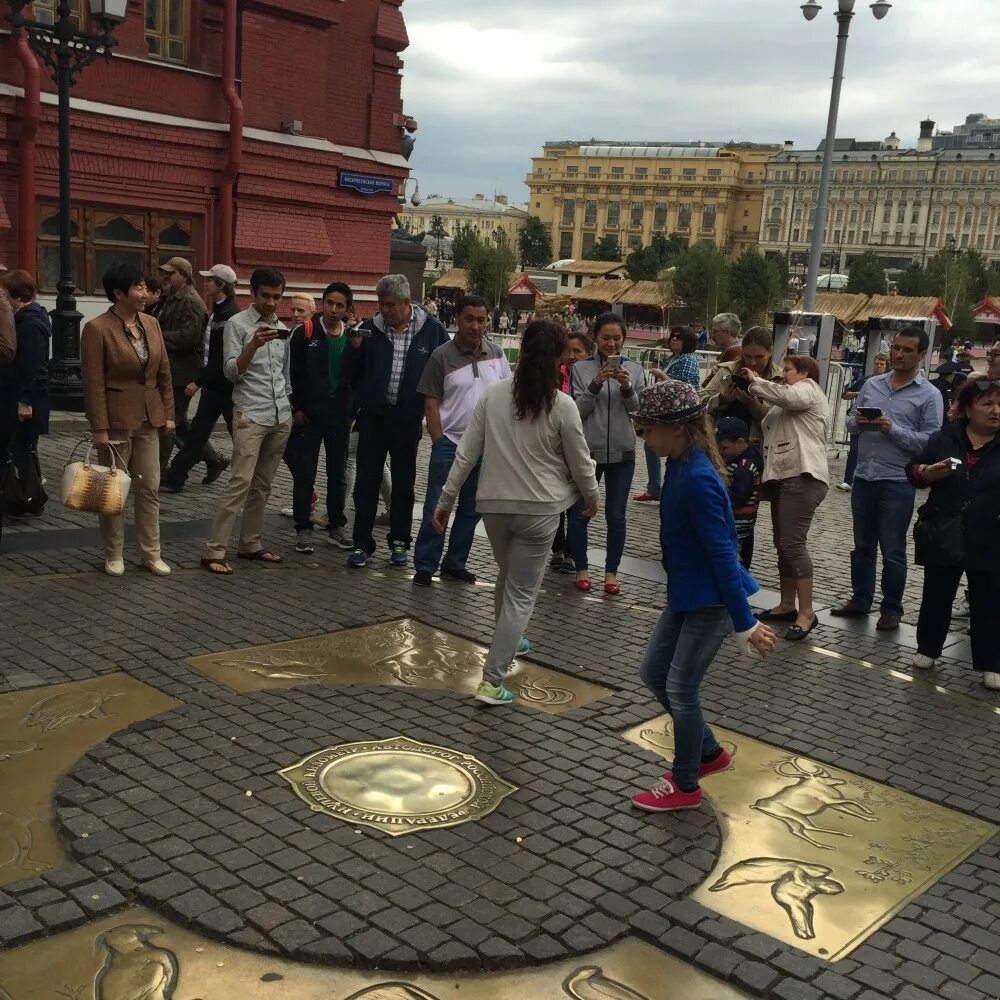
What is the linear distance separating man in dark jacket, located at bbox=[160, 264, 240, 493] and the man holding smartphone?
1.30m

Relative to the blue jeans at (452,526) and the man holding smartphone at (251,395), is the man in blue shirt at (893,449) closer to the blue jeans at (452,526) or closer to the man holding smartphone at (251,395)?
the blue jeans at (452,526)

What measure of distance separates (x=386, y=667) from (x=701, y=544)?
7.19 feet

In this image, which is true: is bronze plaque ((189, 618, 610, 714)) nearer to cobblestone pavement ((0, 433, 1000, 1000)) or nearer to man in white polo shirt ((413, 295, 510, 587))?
cobblestone pavement ((0, 433, 1000, 1000))

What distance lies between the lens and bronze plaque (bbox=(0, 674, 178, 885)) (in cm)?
378

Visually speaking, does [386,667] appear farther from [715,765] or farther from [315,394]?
[315,394]

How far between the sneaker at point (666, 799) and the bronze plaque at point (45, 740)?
2.14 meters

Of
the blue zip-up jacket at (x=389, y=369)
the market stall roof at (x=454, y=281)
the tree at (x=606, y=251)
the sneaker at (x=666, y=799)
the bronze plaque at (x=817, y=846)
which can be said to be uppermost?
the tree at (x=606, y=251)

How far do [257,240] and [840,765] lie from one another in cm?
1441

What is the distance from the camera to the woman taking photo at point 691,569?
4188mm

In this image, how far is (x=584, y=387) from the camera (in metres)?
7.71

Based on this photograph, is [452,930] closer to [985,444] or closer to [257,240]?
[985,444]

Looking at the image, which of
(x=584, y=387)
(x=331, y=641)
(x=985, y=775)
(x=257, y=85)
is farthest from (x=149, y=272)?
(x=985, y=775)

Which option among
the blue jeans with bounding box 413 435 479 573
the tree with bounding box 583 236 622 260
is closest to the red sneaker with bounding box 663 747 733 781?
the blue jeans with bounding box 413 435 479 573

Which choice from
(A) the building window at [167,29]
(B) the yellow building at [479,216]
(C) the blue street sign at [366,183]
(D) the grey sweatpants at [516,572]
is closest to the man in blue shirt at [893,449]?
(D) the grey sweatpants at [516,572]
